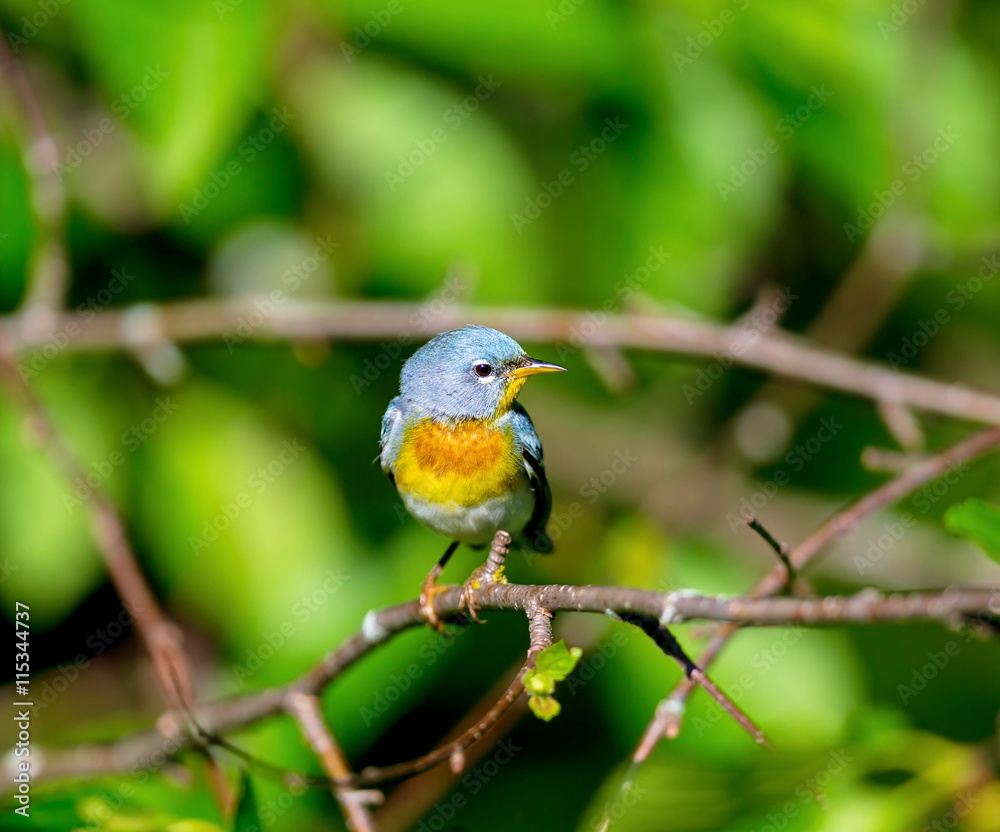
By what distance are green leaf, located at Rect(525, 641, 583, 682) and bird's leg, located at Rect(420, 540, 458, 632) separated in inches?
45.1

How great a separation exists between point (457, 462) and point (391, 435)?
339 millimetres

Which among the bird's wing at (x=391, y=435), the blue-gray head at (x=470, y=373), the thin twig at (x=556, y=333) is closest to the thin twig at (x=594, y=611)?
the bird's wing at (x=391, y=435)

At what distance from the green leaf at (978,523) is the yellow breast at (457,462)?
Answer: 174 centimetres

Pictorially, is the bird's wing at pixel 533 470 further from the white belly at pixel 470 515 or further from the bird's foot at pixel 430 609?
the bird's foot at pixel 430 609

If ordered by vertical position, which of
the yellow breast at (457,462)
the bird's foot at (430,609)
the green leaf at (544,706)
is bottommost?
the green leaf at (544,706)

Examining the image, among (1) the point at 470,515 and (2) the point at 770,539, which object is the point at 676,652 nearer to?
(2) the point at 770,539

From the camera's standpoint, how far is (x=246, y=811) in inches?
93.7

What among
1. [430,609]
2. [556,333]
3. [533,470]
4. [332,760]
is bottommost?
[332,760]

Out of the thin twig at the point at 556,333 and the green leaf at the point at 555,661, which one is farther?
the thin twig at the point at 556,333

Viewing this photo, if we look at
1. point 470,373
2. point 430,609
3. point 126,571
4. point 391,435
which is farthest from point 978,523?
point 126,571

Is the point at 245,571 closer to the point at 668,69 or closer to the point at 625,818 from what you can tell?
the point at 625,818

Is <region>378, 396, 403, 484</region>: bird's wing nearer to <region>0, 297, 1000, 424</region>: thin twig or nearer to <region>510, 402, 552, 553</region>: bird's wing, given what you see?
<region>510, 402, 552, 553</region>: bird's wing

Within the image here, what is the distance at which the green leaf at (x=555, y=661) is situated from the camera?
163 centimetres

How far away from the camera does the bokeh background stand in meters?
3.72
